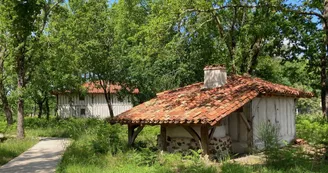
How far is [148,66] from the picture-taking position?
31031 mm

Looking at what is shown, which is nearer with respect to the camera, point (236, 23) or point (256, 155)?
point (256, 155)

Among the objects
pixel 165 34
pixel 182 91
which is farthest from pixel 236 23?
pixel 165 34

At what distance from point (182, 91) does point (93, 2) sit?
18.5 metres

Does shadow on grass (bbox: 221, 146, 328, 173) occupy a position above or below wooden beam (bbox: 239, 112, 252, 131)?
below

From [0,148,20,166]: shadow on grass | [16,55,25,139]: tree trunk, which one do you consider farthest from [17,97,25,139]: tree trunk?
[0,148,20,166]: shadow on grass

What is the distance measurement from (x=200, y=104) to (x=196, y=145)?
1611 mm

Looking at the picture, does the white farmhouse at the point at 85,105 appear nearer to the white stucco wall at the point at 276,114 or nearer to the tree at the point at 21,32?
the tree at the point at 21,32

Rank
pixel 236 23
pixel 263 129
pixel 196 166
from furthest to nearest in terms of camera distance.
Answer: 1. pixel 236 23
2. pixel 263 129
3. pixel 196 166

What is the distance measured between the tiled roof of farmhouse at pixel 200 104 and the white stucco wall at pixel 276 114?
67 centimetres

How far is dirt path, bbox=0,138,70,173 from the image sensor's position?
11283 mm

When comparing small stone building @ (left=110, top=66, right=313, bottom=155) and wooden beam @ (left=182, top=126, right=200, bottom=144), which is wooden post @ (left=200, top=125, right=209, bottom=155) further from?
wooden beam @ (left=182, top=126, right=200, bottom=144)

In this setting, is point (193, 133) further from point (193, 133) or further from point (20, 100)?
point (20, 100)

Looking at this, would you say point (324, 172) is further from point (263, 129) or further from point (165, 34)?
point (165, 34)

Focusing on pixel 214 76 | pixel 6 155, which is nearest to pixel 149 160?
pixel 214 76
